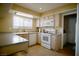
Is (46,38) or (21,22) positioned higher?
(21,22)

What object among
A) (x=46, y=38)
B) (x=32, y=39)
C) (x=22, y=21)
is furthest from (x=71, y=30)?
(x=22, y=21)

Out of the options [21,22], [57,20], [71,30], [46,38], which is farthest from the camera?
[71,30]

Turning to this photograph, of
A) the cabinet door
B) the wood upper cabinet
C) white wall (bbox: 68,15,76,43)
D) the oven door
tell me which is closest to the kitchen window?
the cabinet door

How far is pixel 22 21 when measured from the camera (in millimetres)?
3305

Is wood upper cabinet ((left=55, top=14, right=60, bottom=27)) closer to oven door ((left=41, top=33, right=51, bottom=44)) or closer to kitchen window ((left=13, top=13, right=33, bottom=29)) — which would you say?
oven door ((left=41, top=33, right=51, bottom=44))

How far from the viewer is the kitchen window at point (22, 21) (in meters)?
2.97

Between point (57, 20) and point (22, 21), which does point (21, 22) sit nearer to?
point (22, 21)

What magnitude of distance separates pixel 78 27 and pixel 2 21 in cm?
209

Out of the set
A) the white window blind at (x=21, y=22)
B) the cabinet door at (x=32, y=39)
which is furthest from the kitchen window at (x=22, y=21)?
the cabinet door at (x=32, y=39)

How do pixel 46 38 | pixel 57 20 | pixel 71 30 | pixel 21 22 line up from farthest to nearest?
pixel 71 30 < pixel 21 22 < pixel 46 38 < pixel 57 20

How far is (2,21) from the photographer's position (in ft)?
6.92

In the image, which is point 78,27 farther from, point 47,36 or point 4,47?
point 47,36

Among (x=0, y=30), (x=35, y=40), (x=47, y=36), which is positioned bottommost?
(x=35, y=40)

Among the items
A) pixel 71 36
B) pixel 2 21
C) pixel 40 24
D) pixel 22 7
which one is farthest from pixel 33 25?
pixel 71 36
